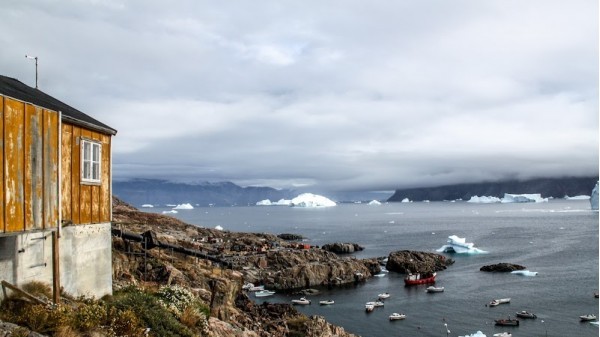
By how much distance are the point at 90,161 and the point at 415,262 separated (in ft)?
229

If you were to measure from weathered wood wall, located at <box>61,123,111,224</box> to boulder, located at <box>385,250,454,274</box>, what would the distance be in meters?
64.8

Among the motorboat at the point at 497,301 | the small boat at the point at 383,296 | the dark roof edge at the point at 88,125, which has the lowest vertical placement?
the small boat at the point at 383,296

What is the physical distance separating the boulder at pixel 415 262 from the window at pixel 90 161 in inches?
2580

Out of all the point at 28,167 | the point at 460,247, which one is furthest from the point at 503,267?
the point at 28,167

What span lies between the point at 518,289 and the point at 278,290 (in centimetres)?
3113

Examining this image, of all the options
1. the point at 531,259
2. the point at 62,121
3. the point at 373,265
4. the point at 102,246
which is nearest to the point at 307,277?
the point at 373,265

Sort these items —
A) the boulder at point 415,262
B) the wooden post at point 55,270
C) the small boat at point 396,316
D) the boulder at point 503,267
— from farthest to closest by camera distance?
the boulder at point 415,262 → the boulder at point 503,267 → the small boat at point 396,316 → the wooden post at point 55,270

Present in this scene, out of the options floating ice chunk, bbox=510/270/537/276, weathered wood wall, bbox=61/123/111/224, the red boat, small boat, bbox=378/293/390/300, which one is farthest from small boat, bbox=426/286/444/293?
weathered wood wall, bbox=61/123/111/224

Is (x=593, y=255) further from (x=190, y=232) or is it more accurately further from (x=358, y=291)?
(x=190, y=232)

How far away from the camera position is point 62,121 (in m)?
16.1

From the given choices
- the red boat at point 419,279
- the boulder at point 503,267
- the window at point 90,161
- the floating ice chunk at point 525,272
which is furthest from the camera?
the boulder at point 503,267

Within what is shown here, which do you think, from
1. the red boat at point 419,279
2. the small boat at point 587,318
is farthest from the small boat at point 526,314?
the red boat at point 419,279

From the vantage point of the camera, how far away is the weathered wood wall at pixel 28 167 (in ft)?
41.7

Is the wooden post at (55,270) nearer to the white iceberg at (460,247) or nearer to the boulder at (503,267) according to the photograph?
the boulder at (503,267)
